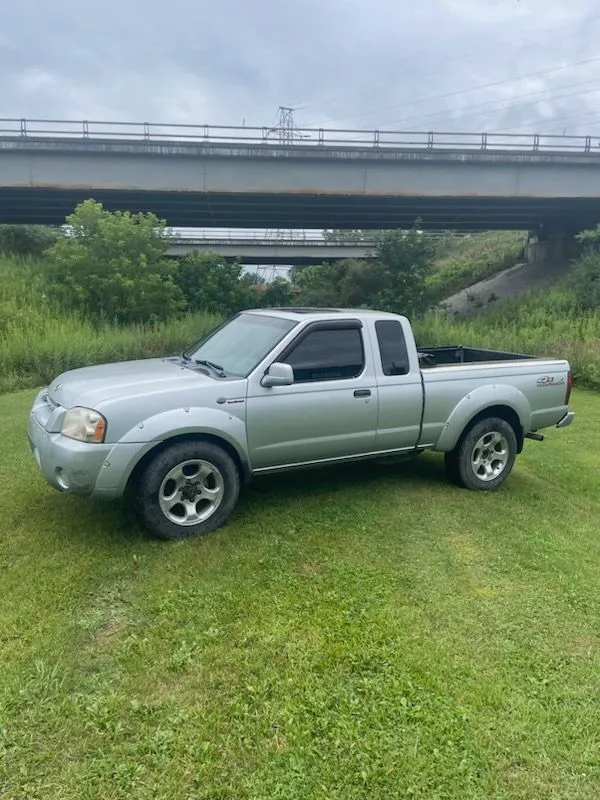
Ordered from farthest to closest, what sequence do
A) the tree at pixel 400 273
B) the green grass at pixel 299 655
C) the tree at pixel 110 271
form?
1. the tree at pixel 400 273
2. the tree at pixel 110 271
3. the green grass at pixel 299 655

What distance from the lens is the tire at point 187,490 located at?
13.9 feet

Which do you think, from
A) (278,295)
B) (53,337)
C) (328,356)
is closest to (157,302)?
(53,337)

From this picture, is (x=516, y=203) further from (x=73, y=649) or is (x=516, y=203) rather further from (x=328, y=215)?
(x=73, y=649)

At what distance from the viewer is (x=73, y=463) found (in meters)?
4.04

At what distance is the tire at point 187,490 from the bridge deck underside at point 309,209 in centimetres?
1997

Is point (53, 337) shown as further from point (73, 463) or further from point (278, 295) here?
point (278, 295)

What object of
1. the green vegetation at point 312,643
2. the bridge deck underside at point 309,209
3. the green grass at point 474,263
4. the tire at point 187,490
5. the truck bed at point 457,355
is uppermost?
the bridge deck underside at point 309,209

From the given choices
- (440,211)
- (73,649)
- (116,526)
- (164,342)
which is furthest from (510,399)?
(440,211)

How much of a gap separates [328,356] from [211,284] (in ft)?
61.2

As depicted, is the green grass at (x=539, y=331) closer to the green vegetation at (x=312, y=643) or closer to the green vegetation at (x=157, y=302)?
the green vegetation at (x=157, y=302)

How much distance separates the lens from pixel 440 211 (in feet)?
87.6

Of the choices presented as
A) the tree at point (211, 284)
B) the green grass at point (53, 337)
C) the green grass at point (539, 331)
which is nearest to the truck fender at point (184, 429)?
the green grass at point (53, 337)

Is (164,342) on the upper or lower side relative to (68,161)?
lower

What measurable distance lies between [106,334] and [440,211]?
17.8 m
